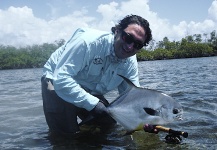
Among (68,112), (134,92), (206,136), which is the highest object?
(134,92)

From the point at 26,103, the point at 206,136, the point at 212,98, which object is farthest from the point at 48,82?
the point at 212,98

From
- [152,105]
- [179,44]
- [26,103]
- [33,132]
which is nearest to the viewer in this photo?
[152,105]

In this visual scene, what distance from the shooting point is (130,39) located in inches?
185

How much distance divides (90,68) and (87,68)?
0.05 meters

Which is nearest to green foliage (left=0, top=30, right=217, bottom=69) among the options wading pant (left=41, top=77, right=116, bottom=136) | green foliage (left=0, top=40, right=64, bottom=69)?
green foliage (left=0, top=40, right=64, bottom=69)

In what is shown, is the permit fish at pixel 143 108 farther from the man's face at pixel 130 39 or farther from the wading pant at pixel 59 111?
the wading pant at pixel 59 111

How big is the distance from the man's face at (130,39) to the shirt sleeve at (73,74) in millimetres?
553

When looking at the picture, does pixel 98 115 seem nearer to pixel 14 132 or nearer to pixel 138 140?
pixel 138 140

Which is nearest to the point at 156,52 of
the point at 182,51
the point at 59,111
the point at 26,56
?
the point at 182,51

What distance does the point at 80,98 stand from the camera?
488 centimetres

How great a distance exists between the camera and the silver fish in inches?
172

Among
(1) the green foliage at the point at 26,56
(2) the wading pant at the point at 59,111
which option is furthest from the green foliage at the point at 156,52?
(2) the wading pant at the point at 59,111

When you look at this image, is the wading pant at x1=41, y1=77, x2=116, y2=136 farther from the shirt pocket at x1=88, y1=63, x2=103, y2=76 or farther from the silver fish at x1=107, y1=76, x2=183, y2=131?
the silver fish at x1=107, y1=76, x2=183, y2=131

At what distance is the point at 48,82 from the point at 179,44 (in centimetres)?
16193
